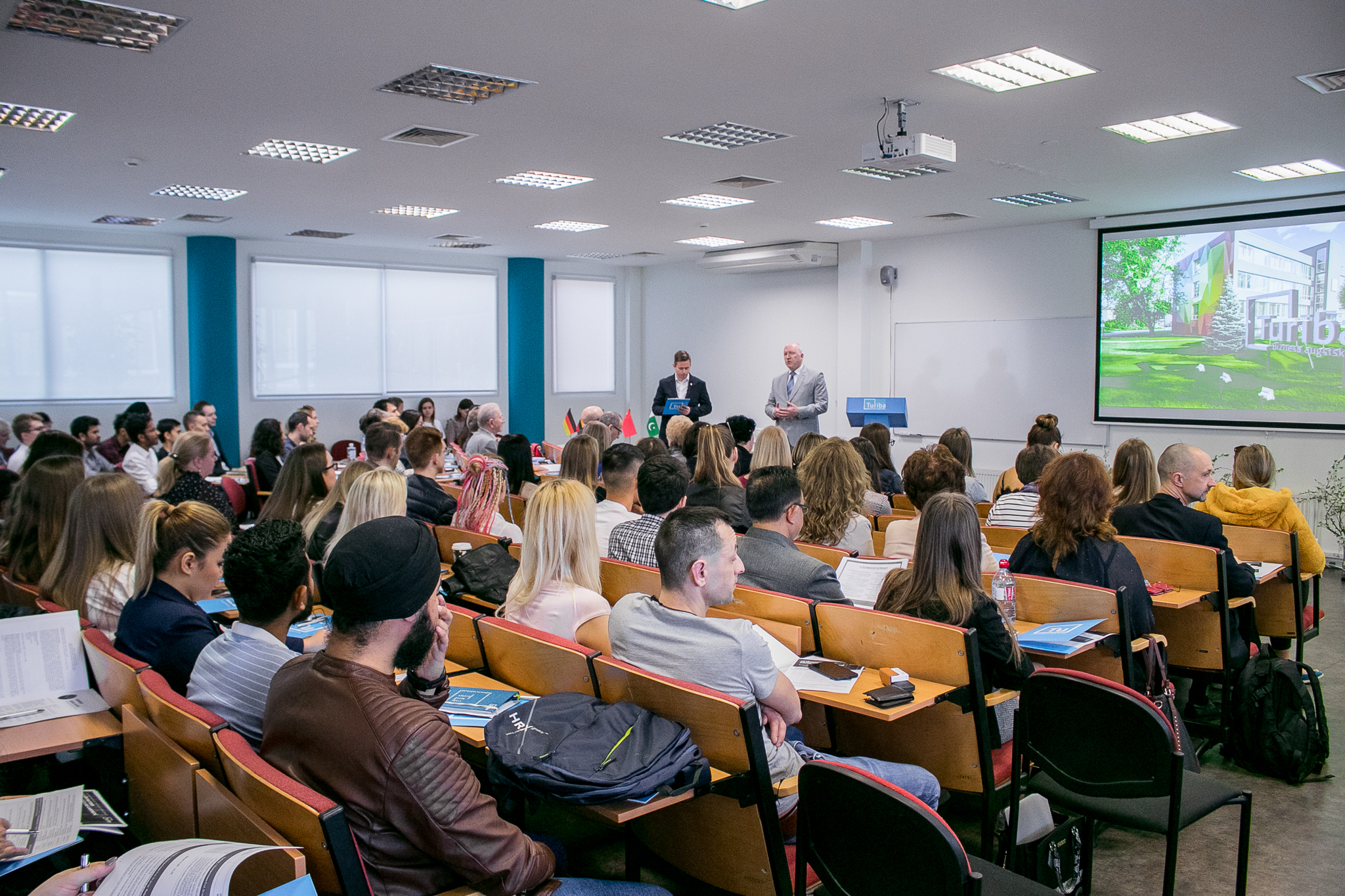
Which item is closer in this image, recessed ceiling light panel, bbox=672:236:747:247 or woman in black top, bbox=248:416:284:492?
woman in black top, bbox=248:416:284:492

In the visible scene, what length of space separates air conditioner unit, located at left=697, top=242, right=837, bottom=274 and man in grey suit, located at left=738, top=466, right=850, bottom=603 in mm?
8660

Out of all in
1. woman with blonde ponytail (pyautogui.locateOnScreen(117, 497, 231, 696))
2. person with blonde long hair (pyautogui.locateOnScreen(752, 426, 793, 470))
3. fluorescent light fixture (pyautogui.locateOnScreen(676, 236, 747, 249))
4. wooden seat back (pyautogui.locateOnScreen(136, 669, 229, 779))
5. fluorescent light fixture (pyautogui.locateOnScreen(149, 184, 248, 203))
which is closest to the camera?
wooden seat back (pyautogui.locateOnScreen(136, 669, 229, 779))

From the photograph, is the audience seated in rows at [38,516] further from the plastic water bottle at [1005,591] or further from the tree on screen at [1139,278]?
the tree on screen at [1139,278]

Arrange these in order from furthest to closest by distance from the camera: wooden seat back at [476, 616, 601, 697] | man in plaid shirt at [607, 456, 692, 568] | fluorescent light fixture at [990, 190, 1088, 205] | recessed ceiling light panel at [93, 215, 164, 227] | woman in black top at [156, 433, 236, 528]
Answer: recessed ceiling light panel at [93, 215, 164, 227], fluorescent light fixture at [990, 190, 1088, 205], woman in black top at [156, 433, 236, 528], man in plaid shirt at [607, 456, 692, 568], wooden seat back at [476, 616, 601, 697]

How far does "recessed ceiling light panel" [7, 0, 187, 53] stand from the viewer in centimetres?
403

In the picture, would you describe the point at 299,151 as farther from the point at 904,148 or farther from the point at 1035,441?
the point at 1035,441

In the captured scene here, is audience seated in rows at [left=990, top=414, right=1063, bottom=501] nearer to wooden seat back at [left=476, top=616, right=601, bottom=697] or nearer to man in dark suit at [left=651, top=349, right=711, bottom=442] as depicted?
wooden seat back at [left=476, top=616, right=601, bottom=697]

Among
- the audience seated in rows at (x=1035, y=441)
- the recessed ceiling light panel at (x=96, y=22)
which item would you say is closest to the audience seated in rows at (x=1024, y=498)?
the audience seated in rows at (x=1035, y=441)

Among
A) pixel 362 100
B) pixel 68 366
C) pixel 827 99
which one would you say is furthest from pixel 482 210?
pixel 68 366

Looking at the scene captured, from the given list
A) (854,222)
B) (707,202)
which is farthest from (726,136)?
(854,222)

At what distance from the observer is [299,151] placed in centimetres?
690

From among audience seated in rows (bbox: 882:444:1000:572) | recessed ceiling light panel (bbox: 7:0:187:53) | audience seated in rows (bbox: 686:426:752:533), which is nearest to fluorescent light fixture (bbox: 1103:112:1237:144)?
audience seated in rows (bbox: 882:444:1000:572)

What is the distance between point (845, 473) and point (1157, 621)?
160 centimetres

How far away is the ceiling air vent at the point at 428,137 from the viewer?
6227 millimetres
